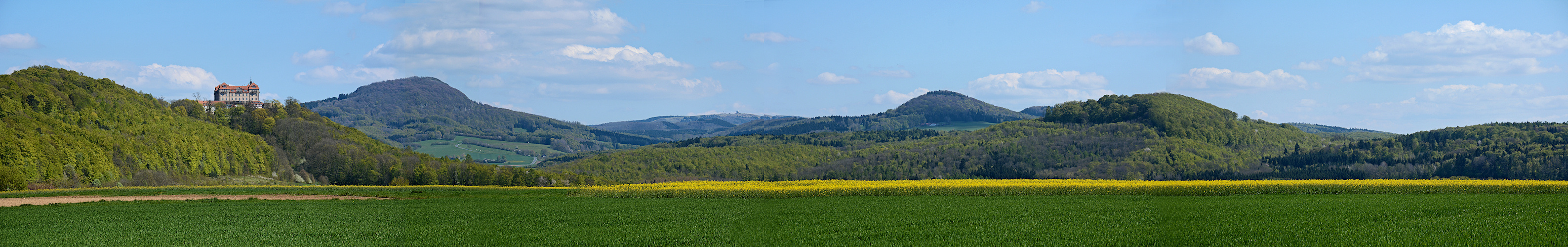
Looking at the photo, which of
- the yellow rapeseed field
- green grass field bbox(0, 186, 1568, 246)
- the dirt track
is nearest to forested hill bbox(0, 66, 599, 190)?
the dirt track

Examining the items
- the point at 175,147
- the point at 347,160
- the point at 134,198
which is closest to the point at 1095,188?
the point at 134,198

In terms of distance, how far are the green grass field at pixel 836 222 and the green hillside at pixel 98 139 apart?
30.4m

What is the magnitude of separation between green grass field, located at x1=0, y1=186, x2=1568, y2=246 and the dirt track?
3656mm

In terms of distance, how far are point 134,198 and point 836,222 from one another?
37.2 m

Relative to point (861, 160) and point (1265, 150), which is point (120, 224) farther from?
point (1265, 150)

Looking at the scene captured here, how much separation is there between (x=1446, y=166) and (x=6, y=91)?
14983 centimetres

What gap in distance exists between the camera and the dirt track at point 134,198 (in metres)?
38.1

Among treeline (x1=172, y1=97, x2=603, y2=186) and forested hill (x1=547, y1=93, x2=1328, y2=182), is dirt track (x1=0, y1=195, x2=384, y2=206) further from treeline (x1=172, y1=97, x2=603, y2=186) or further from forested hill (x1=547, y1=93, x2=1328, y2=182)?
forested hill (x1=547, y1=93, x2=1328, y2=182)

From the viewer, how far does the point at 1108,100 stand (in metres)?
168

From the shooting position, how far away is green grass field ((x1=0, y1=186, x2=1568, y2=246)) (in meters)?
21.6

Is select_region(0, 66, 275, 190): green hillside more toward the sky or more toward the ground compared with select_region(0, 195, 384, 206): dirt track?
more toward the sky

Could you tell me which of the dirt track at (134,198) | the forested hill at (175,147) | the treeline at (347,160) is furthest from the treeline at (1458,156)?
the dirt track at (134,198)

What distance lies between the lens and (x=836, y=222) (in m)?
27.0

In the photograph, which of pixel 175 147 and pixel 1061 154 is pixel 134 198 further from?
pixel 1061 154
